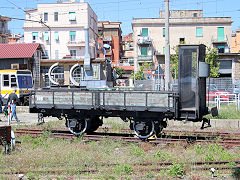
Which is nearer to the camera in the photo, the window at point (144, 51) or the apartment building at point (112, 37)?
the window at point (144, 51)

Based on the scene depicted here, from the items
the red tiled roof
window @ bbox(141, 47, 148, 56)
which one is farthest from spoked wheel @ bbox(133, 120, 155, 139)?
window @ bbox(141, 47, 148, 56)

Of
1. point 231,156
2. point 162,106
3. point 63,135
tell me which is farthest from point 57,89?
point 231,156

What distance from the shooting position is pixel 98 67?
1575 inches

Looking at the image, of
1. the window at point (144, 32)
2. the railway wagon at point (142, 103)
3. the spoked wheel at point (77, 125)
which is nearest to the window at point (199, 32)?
the window at point (144, 32)

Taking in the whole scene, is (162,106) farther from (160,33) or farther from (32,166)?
(160,33)

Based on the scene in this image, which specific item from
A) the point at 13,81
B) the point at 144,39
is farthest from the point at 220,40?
the point at 13,81

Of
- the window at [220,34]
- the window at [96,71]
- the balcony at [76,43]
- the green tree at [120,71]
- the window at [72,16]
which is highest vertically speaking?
the window at [72,16]

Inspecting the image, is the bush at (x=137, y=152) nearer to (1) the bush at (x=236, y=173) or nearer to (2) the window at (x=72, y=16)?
(1) the bush at (x=236, y=173)

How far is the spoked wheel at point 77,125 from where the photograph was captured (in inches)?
497

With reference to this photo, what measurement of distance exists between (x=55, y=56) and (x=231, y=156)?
4890 cm

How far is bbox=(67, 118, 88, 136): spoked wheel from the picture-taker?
12.6 m

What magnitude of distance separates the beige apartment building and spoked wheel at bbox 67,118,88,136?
39.7 m

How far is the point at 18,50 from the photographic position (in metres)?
39.3

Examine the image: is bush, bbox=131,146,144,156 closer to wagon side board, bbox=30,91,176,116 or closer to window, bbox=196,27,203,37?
wagon side board, bbox=30,91,176,116
